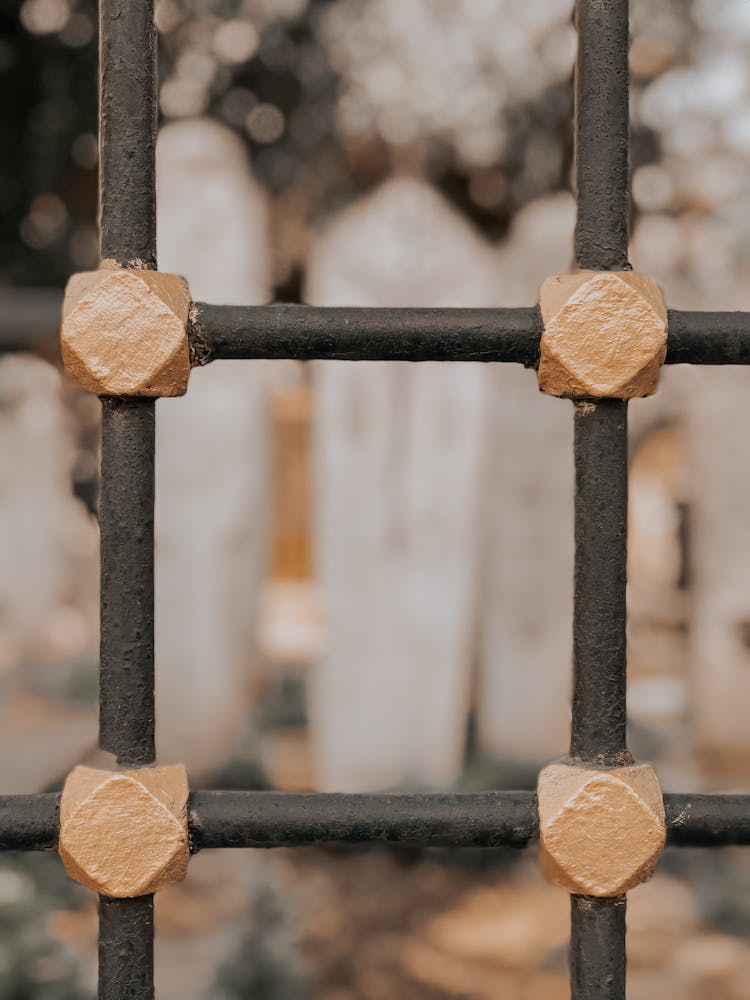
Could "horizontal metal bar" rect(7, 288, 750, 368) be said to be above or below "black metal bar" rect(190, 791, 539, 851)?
above

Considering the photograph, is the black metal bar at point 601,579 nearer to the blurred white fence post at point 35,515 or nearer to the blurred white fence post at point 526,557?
the blurred white fence post at point 526,557

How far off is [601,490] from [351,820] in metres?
0.16

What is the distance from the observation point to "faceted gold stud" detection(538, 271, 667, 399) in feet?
1.21

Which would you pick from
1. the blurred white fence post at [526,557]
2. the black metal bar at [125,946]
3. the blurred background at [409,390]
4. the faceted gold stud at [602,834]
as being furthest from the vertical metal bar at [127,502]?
the blurred white fence post at [526,557]

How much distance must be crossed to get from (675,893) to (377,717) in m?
0.49

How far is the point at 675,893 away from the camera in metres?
1.29

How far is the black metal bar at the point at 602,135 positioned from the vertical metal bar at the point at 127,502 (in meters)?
0.17

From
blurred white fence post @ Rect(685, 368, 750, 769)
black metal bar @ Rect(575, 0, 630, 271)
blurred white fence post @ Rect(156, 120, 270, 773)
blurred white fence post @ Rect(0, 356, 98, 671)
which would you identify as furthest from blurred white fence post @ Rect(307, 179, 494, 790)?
black metal bar @ Rect(575, 0, 630, 271)

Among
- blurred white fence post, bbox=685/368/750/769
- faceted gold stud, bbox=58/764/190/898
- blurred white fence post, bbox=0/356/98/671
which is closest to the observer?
faceted gold stud, bbox=58/764/190/898

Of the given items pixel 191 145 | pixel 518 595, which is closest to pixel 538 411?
pixel 518 595

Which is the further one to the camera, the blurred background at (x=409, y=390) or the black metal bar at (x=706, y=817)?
the blurred background at (x=409, y=390)

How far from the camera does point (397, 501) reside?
4.88 feet

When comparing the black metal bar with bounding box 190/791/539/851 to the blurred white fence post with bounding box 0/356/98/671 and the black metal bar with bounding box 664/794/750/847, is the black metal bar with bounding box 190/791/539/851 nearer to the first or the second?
the black metal bar with bounding box 664/794/750/847

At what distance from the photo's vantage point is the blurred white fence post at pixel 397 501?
4.83ft
